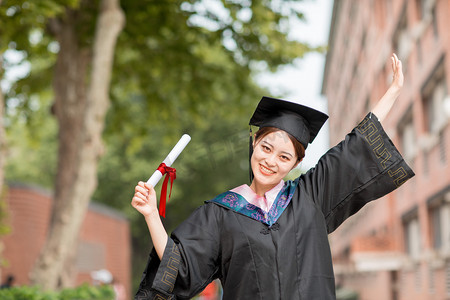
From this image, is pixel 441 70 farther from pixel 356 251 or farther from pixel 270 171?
pixel 270 171

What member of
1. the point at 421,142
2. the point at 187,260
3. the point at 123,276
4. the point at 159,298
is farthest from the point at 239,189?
the point at 123,276

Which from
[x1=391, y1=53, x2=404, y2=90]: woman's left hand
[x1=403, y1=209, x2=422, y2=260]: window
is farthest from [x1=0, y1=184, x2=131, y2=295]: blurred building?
[x1=391, y1=53, x2=404, y2=90]: woman's left hand

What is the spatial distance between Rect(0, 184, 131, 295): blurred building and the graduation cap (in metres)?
9.66

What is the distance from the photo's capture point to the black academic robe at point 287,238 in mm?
3369

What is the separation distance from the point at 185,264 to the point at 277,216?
1.76 feet

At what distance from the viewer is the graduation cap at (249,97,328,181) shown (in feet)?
11.9

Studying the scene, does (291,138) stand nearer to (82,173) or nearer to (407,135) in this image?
(82,173)

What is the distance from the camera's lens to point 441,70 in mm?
13852

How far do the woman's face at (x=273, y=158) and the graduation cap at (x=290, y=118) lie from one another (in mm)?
59

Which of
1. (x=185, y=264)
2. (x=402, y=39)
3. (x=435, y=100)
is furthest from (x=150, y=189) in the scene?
(x=402, y=39)

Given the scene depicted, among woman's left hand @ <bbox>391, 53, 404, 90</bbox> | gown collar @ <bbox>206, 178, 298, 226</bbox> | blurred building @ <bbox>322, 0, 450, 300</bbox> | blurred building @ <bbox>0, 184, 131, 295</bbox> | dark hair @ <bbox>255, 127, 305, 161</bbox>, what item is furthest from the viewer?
blurred building @ <bbox>0, 184, 131, 295</bbox>

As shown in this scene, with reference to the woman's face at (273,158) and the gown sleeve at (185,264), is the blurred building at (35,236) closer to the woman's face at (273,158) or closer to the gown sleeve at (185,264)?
the gown sleeve at (185,264)

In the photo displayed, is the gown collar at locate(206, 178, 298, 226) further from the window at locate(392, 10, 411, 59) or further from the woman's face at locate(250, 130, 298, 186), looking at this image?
the window at locate(392, 10, 411, 59)

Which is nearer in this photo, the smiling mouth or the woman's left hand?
the smiling mouth
